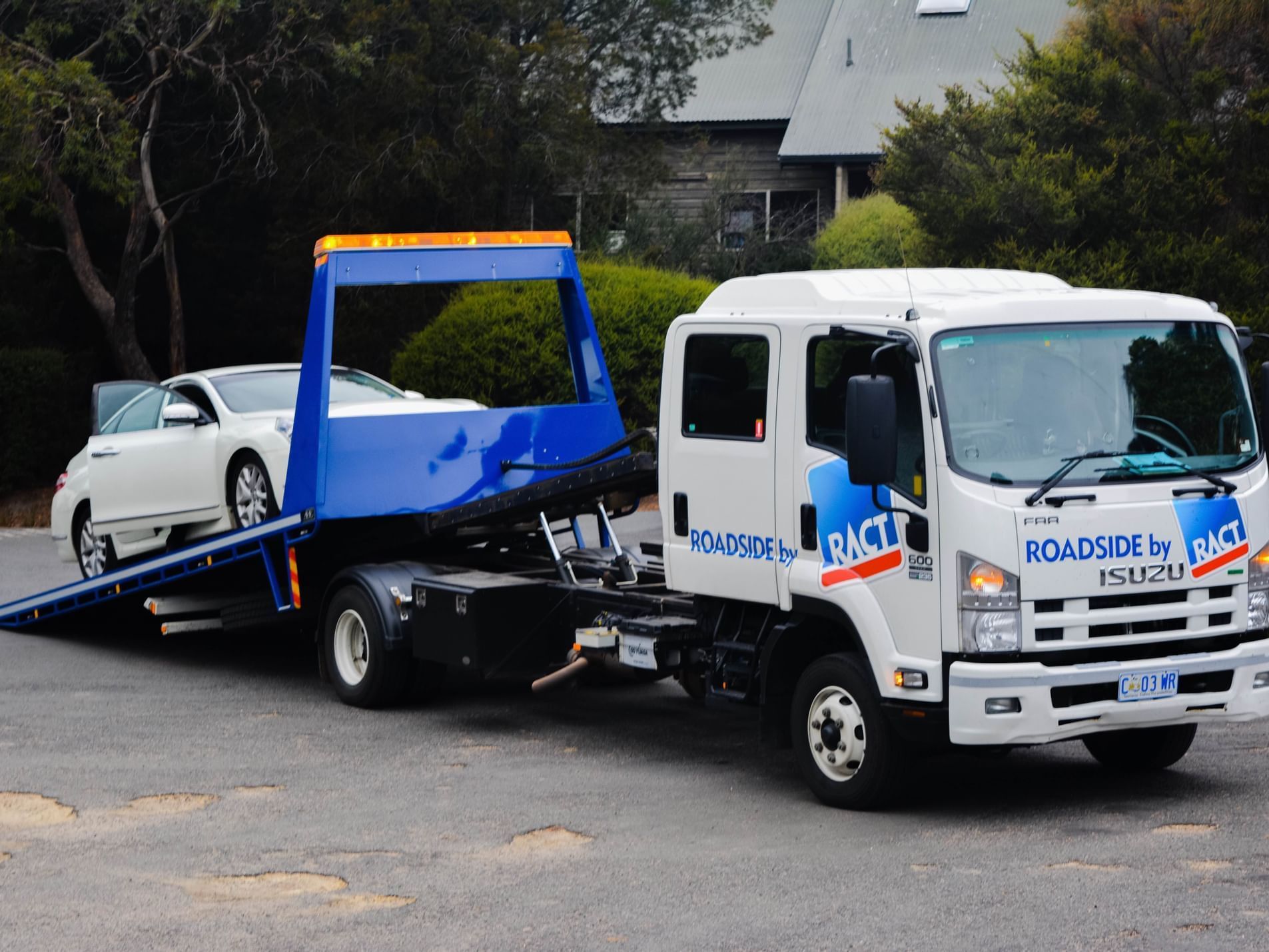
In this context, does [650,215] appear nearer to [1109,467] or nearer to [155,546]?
[155,546]

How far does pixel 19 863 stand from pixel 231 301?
2130cm

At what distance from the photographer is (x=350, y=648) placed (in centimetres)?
1048

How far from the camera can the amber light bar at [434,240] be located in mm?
10250

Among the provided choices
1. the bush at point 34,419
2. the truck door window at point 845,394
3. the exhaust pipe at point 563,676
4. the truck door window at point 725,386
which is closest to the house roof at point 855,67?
the bush at point 34,419

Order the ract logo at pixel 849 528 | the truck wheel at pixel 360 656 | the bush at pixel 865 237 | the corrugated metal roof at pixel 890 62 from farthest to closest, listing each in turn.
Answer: the corrugated metal roof at pixel 890 62
the bush at pixel 865 237
the truck wheel at pixel 360 656
the ract logo at pixel 849 528

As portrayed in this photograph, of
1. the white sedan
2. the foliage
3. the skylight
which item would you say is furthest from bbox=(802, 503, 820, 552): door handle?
the skylight

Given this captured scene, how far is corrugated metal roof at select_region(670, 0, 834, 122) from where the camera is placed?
33781 mm

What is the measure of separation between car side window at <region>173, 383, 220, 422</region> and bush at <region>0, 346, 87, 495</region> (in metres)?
12.7

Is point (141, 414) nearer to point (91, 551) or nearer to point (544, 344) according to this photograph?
point (91, 551)

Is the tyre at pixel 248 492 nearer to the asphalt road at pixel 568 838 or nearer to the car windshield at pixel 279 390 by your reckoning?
the car windshield at pixel 279 390

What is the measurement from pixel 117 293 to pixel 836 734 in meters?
20.0

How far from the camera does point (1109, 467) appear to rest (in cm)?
734

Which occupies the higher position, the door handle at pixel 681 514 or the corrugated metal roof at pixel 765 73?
the corrugated metal roof at pixel 765 73

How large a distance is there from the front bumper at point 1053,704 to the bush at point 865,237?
16.4 meters
